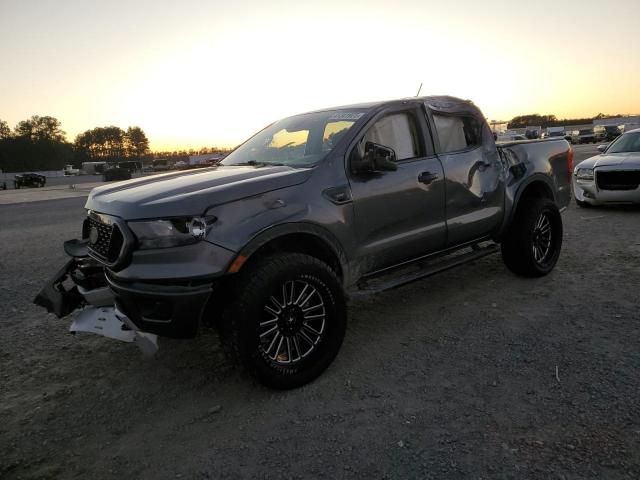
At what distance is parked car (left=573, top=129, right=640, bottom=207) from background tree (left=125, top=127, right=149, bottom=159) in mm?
172045

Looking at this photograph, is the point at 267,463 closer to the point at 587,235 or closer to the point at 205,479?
the point at 205,479

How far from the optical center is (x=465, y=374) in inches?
127

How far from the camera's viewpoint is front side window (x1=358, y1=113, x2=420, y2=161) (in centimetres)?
389

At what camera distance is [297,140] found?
4125mm

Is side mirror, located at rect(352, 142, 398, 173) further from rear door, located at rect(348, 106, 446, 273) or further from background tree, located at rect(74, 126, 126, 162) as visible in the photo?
background tree, located at rect(74, 126, 126, 162)

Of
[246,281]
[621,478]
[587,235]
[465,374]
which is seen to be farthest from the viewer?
[587,235]

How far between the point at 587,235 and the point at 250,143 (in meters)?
5.37

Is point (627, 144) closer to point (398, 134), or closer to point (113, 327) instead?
point (398, 134)

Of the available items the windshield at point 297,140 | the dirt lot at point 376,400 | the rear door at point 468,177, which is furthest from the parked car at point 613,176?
the windshield at point 297,140

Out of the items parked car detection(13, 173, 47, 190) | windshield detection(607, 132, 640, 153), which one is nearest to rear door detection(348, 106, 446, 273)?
windshield detection(607, 132, 640, 153)

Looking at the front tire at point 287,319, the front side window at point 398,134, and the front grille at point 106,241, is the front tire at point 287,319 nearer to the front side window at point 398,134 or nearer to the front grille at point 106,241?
the front grille at point 106,241

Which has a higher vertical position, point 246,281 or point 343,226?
point 343,226

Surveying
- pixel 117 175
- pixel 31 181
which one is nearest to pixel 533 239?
pixel 117 175

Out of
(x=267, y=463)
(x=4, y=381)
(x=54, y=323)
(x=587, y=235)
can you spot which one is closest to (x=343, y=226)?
(x=267, y=463)
